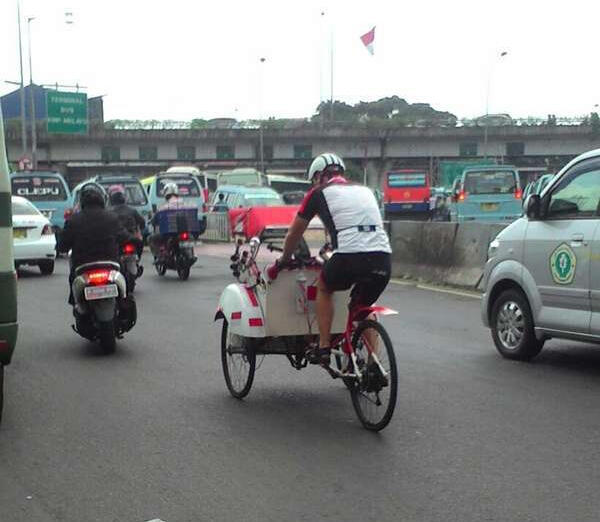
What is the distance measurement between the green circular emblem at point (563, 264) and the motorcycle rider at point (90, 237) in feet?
13.9

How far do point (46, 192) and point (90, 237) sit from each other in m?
15.8

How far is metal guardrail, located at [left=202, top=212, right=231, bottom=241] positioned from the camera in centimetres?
2956

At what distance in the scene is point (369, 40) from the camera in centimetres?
4653

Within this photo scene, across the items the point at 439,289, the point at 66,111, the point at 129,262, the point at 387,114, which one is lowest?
the point at 439,289

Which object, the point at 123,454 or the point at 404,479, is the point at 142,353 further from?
the point at 404,479

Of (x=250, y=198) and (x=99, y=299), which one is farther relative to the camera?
(x=250, y=198)

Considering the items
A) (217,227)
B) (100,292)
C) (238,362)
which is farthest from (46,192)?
(238,362)

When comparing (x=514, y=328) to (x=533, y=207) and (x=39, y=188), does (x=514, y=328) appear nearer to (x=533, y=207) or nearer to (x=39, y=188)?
(x=533, y=207)

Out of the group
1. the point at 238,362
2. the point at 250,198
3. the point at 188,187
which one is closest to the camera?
the point at 238,362

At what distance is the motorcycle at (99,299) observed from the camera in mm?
9117

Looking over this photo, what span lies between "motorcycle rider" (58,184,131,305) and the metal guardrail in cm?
1958

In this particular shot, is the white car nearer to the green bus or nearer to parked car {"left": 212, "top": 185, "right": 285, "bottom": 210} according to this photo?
parked car {"left": 212, "top": 185, "right": 285, "bottom": 210}

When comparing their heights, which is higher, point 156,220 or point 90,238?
point 90,238

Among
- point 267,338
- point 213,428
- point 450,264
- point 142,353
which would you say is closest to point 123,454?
point 213,428
